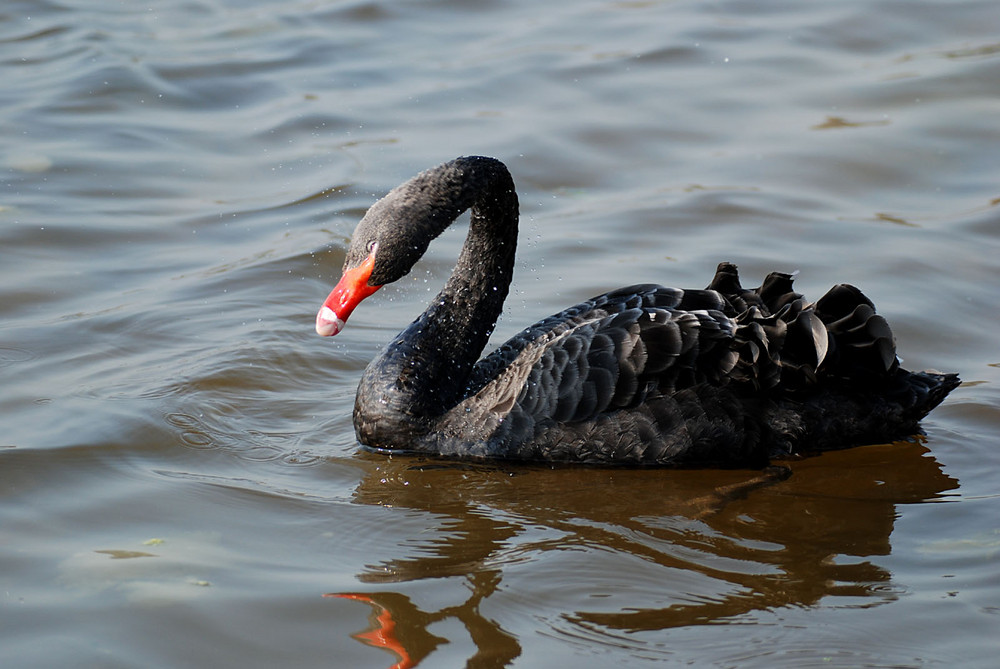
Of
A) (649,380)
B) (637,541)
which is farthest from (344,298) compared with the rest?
(637,541)

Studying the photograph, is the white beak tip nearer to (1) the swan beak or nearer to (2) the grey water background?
(1) the swan beak

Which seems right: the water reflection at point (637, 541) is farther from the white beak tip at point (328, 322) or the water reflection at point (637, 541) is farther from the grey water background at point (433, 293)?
the white beak tip at point (328, 322)

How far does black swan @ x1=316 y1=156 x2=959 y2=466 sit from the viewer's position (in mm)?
4992

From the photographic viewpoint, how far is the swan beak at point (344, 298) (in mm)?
4805

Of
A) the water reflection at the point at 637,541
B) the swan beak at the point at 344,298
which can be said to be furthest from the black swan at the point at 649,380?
the water reflection at the point at 637,541

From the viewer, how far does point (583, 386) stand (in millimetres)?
5043

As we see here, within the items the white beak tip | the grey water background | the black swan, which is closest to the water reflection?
the grey water background

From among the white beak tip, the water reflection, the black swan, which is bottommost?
the water reflection

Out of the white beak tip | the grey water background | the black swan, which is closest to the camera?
the grey water background

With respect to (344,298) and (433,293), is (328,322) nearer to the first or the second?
(344,298)

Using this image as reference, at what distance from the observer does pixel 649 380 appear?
198 inches

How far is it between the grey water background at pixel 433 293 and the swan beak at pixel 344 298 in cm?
64

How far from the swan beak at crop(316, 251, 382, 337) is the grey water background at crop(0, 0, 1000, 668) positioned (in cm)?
64

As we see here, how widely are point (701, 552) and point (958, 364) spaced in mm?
2290
